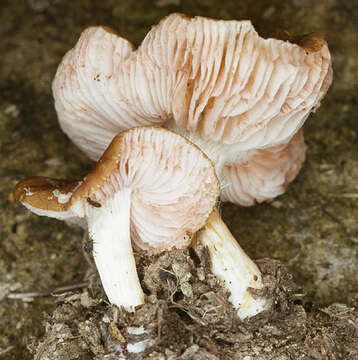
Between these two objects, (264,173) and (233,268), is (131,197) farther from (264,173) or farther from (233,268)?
(264,173)

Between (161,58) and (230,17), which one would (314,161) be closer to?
(230,17)

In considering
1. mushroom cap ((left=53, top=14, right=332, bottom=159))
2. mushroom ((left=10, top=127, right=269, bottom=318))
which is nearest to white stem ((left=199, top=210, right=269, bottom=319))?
mushroom ((left=10, top=127, right=269, bottom=318))

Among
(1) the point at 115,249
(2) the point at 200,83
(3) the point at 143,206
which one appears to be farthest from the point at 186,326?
(2) the point at 200,83

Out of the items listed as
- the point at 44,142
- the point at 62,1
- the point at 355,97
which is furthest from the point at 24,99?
the point at 355,97

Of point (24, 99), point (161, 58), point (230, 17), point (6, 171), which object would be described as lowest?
point (6, 171)

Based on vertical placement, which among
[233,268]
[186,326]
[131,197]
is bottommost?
[186,326]

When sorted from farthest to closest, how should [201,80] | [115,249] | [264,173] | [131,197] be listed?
[264,173]
[131,197]
[115,249]
[201,80]
